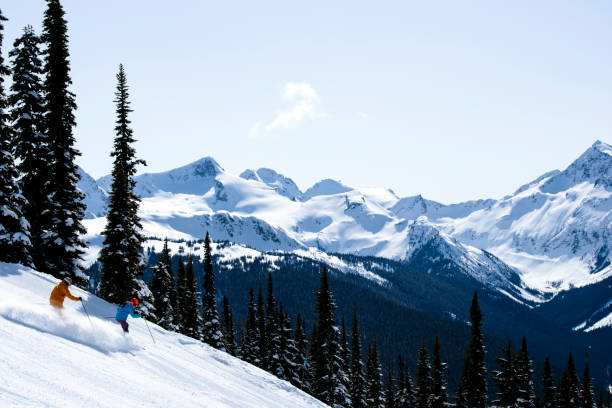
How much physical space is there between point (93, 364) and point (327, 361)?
36.8 meters

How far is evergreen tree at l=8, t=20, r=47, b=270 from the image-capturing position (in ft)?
102

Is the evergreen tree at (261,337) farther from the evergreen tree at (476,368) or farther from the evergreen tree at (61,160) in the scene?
the evergreen tree at (61,160)

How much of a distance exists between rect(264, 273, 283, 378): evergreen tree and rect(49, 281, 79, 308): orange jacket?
41.7 metres

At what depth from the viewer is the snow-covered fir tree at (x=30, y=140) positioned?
30984 mm

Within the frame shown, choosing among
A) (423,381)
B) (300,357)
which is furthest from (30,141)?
(423,381)

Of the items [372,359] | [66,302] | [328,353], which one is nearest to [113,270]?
[66,302]

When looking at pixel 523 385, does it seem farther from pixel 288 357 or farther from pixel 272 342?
pixel 272 342

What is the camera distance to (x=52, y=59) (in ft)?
107

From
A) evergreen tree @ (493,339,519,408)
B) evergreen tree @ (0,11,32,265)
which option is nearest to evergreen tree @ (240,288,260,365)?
evergreen tree @ (493,339,519,408)

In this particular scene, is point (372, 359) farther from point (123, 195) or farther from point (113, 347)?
point (113, 347)

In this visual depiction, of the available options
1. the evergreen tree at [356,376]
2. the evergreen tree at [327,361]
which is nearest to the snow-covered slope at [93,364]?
the evergreen tree at [327,361]

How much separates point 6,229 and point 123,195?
10.1 meters

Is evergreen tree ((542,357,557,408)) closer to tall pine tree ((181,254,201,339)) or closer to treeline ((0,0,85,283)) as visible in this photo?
tall pine tree ((181,254,201,339))

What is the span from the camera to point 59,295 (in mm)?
19453
